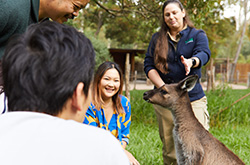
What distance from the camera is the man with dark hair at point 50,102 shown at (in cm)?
63

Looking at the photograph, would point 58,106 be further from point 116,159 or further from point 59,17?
point 59,17

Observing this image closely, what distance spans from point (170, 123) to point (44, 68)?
2.31 m

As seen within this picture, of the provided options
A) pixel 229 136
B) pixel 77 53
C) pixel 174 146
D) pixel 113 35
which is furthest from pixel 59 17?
→ pixel 113 35

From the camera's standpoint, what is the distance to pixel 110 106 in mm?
2570

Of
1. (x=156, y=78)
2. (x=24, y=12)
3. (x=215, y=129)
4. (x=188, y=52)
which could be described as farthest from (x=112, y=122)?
(x=215, y=129)

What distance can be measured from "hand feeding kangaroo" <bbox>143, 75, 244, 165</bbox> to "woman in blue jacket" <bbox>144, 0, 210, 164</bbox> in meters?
0.12

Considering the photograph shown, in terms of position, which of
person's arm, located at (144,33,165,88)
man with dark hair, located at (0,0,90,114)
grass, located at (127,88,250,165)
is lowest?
grass, located at (127,88,250,165)

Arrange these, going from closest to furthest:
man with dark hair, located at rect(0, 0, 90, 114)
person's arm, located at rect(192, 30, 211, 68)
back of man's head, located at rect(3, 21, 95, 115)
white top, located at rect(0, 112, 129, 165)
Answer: white top, located at rect(0, 112, 129, 165)
back of man's head, located at rect(3, 21, 95, 115)
man with dark hair, located at rect(0, 0, 90, 114)
person's arm, located at rect(192, 30, 211, 68)

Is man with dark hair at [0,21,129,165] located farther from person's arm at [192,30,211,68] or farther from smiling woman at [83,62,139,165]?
person's arm at [192,30,211,68]

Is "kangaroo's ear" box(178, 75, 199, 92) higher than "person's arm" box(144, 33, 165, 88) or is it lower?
lower

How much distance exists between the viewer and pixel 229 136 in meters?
4.53

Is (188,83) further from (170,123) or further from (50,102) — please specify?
(50,102)

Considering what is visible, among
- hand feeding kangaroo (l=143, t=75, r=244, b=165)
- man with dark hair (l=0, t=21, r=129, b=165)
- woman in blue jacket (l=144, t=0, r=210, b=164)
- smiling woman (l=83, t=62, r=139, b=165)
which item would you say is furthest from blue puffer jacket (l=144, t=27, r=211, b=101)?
man with dark hair (l=0, t=21, r=129, b=165)

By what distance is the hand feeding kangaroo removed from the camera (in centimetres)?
235
